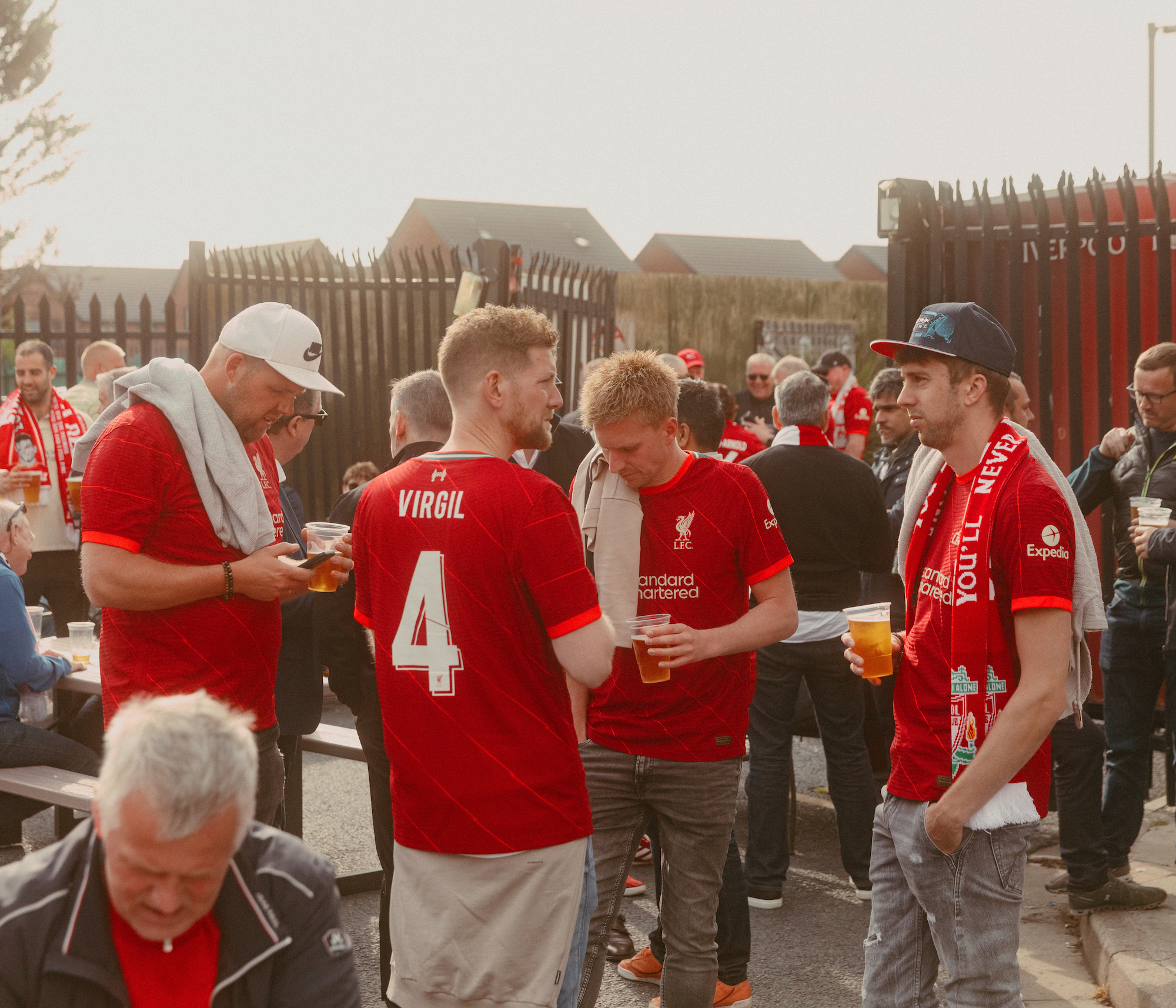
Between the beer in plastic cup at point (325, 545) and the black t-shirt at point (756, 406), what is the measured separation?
9.24 meters

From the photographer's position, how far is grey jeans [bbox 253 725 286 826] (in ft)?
11.7

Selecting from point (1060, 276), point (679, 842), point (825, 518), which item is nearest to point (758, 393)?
point (1060, 276)

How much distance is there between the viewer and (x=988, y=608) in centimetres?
277

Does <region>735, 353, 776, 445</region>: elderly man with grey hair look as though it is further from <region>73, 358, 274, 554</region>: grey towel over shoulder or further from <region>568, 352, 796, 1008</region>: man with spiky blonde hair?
<region>73, 358, 274, 554</region>: grey towel over shoulder

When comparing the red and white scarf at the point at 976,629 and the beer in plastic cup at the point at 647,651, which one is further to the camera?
the beer in plastic cup at the point at 647,651

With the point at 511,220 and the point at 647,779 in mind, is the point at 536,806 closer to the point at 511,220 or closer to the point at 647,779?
the point at 647,779

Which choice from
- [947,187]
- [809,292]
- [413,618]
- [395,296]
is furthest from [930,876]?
[809,292]

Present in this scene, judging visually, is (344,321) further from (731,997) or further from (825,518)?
(731,997)

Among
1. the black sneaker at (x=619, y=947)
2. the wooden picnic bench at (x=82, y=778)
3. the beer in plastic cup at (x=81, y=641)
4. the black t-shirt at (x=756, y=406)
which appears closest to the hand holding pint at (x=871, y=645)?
the black sneaker at (x=619, y=947)

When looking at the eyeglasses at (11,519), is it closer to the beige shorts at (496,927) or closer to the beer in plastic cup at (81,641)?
the beer in plastic cup at (81,641)

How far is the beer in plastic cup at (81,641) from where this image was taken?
19.7 feet

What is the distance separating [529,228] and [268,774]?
53187 mm

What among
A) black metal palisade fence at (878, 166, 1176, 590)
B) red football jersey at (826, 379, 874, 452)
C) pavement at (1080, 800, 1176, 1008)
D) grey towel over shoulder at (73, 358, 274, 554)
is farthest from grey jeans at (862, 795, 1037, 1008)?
red football jersey at (826, 379, 874, 452)

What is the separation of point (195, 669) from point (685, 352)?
30.9 ft
